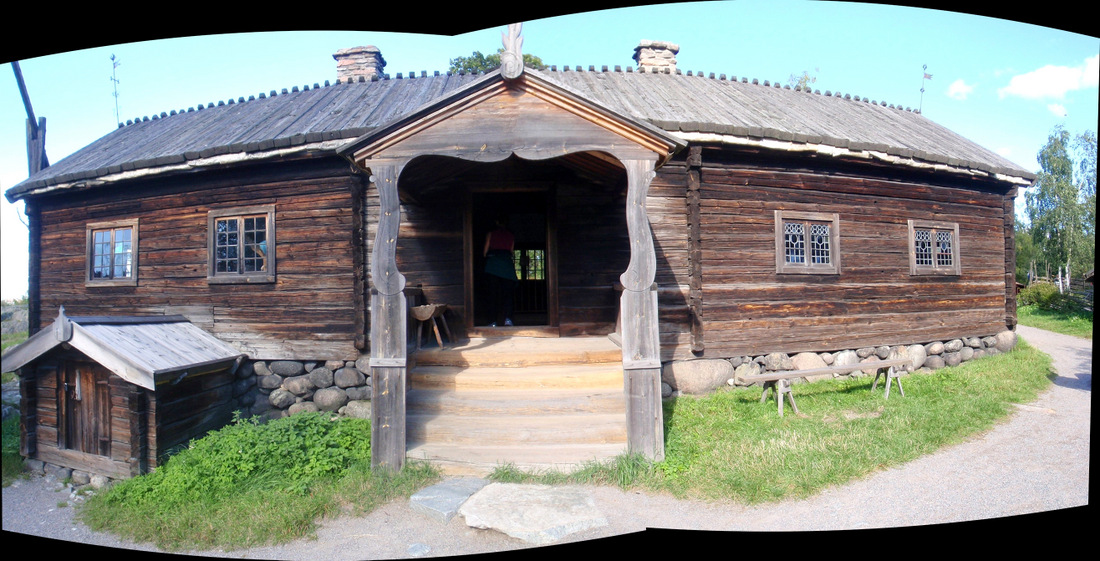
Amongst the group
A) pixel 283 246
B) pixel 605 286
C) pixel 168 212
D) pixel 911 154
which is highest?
pixel 911 154

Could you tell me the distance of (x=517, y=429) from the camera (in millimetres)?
5148

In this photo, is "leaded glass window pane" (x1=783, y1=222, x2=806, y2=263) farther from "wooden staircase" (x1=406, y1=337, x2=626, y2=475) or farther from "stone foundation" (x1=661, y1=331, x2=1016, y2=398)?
"wooden staircase" (x1=406, y1=337, x2=626, y2=475)

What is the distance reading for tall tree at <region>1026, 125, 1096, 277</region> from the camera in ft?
14.6

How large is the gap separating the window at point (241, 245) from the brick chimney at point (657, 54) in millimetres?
8114

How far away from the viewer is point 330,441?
530 cm

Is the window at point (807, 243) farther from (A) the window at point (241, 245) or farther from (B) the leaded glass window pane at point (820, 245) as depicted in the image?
(A) the window at point (241, 245)

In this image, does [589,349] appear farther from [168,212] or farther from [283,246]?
[168,212]

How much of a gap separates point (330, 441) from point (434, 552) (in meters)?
2.22

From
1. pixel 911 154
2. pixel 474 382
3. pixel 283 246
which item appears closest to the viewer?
pixel 474 382

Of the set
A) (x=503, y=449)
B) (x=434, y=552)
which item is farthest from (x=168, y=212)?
(x=434, y=552)

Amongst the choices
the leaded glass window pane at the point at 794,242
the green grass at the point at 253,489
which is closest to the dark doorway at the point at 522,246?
the green grass at the point at 253,489

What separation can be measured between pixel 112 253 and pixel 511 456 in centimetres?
734

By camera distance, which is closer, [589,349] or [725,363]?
[589,349]

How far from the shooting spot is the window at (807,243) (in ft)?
25.9
